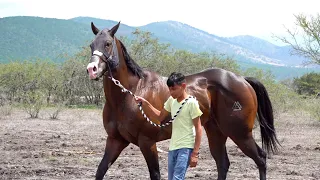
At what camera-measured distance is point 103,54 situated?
5.21 meters

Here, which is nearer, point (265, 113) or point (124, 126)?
point (124, 126)

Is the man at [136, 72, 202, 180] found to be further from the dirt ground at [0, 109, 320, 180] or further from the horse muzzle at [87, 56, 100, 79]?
the dirt ground at [0, 109, 320, 180]

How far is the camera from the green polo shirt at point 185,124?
4.41 metres

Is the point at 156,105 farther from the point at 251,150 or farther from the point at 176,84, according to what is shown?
the point at 251,150

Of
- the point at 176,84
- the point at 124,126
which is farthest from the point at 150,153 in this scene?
the point at 176,84

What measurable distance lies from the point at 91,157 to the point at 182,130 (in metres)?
4.69

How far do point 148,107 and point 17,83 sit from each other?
807 inches

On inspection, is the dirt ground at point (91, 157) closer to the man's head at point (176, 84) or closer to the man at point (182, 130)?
the man at point (182, 130)

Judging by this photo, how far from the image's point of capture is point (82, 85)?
23.8 metres

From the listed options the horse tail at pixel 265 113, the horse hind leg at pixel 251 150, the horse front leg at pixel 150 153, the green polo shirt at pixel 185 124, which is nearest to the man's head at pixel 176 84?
the green polo shirt at pixel 185 124

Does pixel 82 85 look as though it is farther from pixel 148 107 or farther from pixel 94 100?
pixel 148 107

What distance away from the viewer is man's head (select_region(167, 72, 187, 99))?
4.35 meters

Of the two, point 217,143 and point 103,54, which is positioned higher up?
point 103,54

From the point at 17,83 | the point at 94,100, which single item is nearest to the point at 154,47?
the point at 94,100
